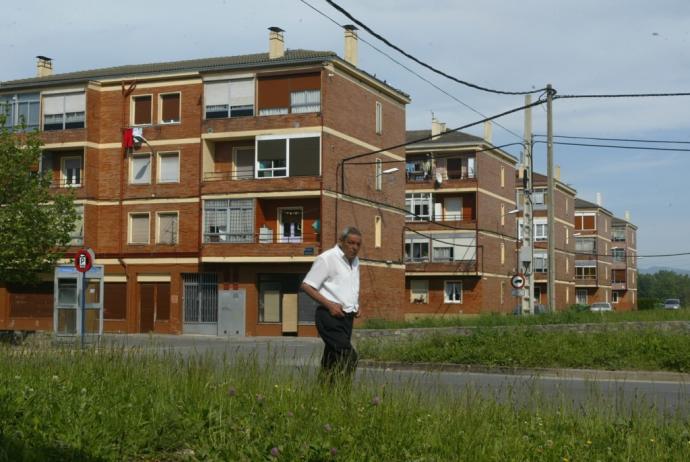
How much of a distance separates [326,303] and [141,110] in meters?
39.5

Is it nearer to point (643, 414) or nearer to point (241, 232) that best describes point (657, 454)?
point (643, 414)

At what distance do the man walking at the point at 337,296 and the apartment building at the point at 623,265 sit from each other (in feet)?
348

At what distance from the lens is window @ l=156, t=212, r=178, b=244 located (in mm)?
44812

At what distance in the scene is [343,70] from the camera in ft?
142

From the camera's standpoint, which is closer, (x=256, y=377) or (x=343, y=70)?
(x=256, y=377)

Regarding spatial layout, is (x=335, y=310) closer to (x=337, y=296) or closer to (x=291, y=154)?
(x=337, y=296)

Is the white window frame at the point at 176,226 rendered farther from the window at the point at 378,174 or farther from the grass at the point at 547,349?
the grass at the point at 547,349

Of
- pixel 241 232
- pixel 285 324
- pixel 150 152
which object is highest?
pixel 150 152

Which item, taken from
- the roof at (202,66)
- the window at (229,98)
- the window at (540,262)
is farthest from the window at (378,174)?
the window at (540,262)

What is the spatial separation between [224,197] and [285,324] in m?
6.60

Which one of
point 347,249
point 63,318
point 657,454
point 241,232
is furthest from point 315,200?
point 657,454

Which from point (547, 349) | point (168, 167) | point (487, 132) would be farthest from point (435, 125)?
point (547, 349)

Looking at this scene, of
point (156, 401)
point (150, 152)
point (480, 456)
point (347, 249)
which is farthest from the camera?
point (150, 152)

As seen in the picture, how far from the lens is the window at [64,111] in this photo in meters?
46.1
